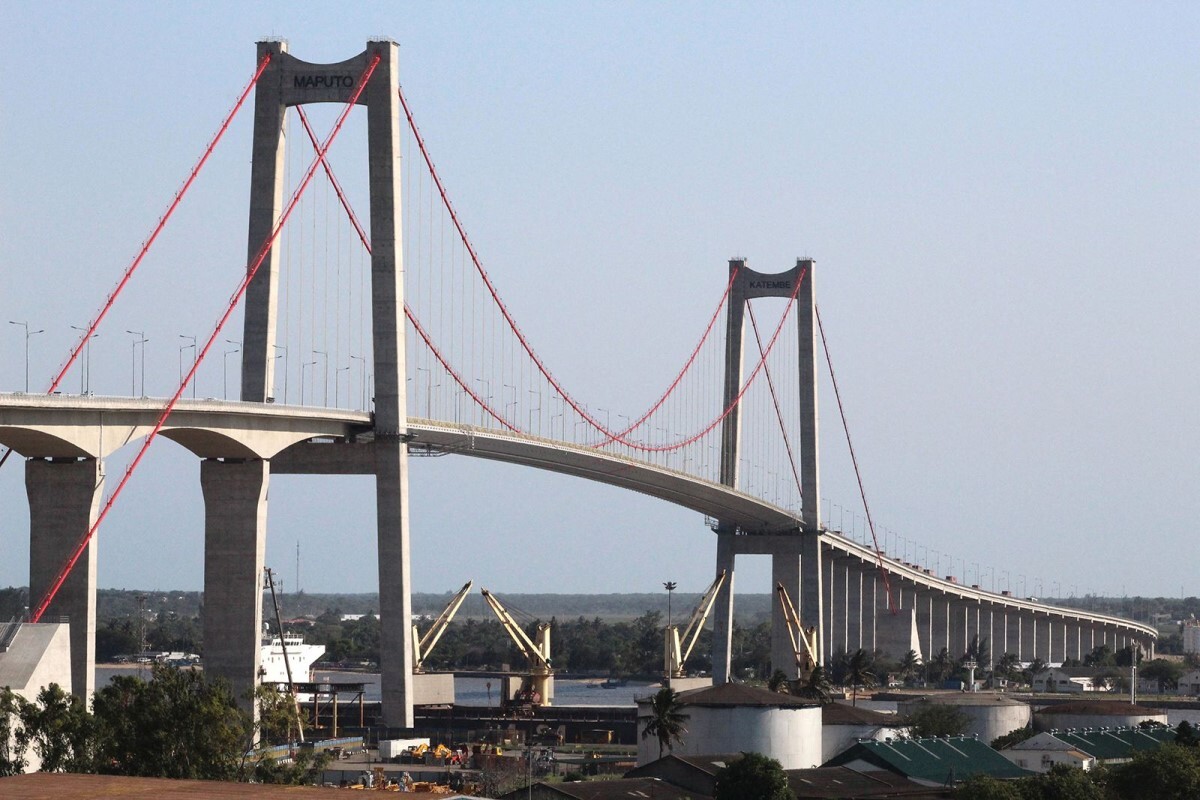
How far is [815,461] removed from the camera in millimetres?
130625

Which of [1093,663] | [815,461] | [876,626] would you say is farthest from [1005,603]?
[815,461]

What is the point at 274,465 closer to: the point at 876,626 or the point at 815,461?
the point at 815,461

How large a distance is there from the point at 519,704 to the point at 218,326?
150 ft

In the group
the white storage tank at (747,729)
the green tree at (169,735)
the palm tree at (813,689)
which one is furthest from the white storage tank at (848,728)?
the green tree at (169,735)

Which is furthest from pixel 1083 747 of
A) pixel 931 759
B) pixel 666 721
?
pixel 666 721

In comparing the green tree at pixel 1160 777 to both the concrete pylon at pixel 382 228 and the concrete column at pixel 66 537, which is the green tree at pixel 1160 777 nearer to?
the concrete pylon at pixel 382 228

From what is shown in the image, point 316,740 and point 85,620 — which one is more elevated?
point 85,620

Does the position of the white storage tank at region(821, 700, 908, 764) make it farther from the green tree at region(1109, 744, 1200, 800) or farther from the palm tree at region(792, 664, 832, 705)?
the green tree at region(1109, 744, 1200, 800)

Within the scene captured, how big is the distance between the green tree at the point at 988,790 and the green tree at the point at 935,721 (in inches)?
1015

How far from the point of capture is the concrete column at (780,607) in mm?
128125

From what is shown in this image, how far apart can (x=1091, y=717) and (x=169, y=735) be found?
58699mm

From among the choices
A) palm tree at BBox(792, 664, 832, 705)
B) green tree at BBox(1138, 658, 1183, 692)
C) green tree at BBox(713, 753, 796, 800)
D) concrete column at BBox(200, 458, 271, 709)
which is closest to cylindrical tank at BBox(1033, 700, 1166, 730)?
palm tree at BBox(792, 664, 832, 705)

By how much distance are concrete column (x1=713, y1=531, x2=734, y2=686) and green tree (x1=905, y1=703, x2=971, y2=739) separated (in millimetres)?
33452

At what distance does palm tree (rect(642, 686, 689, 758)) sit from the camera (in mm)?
72125
